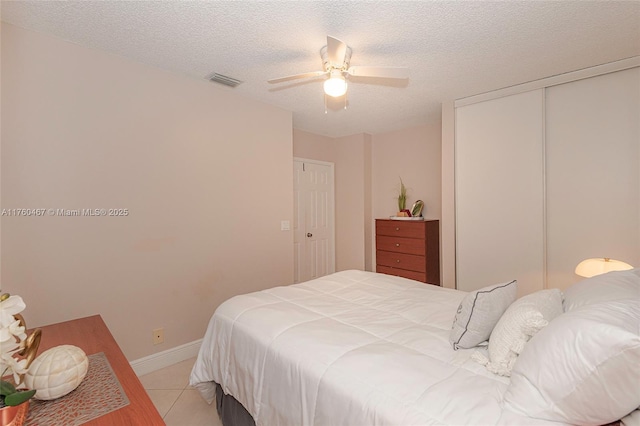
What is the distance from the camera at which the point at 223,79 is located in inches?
104

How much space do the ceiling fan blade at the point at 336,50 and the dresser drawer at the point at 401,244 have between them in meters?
2.48

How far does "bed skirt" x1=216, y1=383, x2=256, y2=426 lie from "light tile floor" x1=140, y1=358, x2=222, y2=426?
0.55 feet

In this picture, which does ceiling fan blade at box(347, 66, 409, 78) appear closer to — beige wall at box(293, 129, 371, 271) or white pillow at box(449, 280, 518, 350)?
white pillow at box(449, 280, 518, 350)

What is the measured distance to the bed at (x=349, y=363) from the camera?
3.09 feet

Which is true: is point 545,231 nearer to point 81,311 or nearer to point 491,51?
point 491,51

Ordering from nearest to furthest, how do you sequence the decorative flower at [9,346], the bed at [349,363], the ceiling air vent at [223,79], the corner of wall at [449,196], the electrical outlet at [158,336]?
1. the decorative flower at [9,346]
2. the bed at [349,363]
3. the electrical outlet at [158,336]
4. the ceiling air vent at [223,79]
5. the corner of wall at [449,196]

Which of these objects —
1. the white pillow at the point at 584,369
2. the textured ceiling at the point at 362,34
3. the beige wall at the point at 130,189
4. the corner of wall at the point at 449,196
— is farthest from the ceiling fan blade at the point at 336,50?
the corner of wall at the point at 449,196

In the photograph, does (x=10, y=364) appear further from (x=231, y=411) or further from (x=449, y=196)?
(x=449, y=196)

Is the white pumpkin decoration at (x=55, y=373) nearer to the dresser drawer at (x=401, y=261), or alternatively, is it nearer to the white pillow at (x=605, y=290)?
the white pillow at (x=605, y=290)

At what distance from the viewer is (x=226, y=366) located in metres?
1.64

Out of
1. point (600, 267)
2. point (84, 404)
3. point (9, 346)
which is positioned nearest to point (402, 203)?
point (600, 267)

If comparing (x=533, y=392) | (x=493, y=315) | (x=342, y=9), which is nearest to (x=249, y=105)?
(x=342, y=9)

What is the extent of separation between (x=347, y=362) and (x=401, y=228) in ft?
9.51

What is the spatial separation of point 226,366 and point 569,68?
3.53 meters
